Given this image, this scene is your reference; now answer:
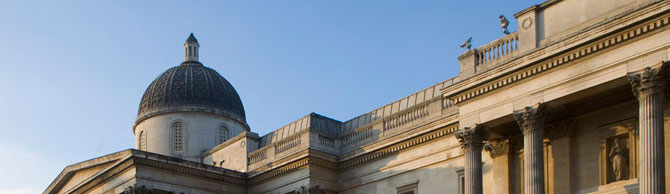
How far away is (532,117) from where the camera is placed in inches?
1286

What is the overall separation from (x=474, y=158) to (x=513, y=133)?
1715mm

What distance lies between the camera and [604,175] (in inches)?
1264

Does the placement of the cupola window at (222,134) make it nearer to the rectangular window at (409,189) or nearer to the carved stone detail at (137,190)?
the carved stone detail at (137,190)

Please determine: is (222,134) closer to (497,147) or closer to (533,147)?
(497,147)

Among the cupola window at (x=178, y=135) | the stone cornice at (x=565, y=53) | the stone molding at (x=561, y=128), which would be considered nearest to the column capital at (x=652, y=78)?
the stone cornice at (x=565, y=53)

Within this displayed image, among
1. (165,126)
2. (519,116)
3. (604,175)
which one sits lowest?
(604,175)

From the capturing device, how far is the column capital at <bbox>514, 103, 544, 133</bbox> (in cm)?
3256

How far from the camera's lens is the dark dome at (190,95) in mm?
59938

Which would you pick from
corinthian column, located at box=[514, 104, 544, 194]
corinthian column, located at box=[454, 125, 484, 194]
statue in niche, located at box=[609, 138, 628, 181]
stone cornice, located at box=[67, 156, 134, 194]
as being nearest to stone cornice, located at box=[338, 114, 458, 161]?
corinthian column, located at box=[454, 125, 484, 194]

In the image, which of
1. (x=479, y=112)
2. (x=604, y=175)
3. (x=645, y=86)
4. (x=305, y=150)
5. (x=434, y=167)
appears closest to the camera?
(x=645, y=86)

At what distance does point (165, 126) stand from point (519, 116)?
31112 millimetres

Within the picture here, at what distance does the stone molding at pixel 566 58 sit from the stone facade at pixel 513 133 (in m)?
0.04

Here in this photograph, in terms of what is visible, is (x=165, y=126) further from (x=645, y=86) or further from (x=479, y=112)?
(x=645, y=86)

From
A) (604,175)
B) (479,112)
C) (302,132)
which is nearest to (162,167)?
(302,132)
